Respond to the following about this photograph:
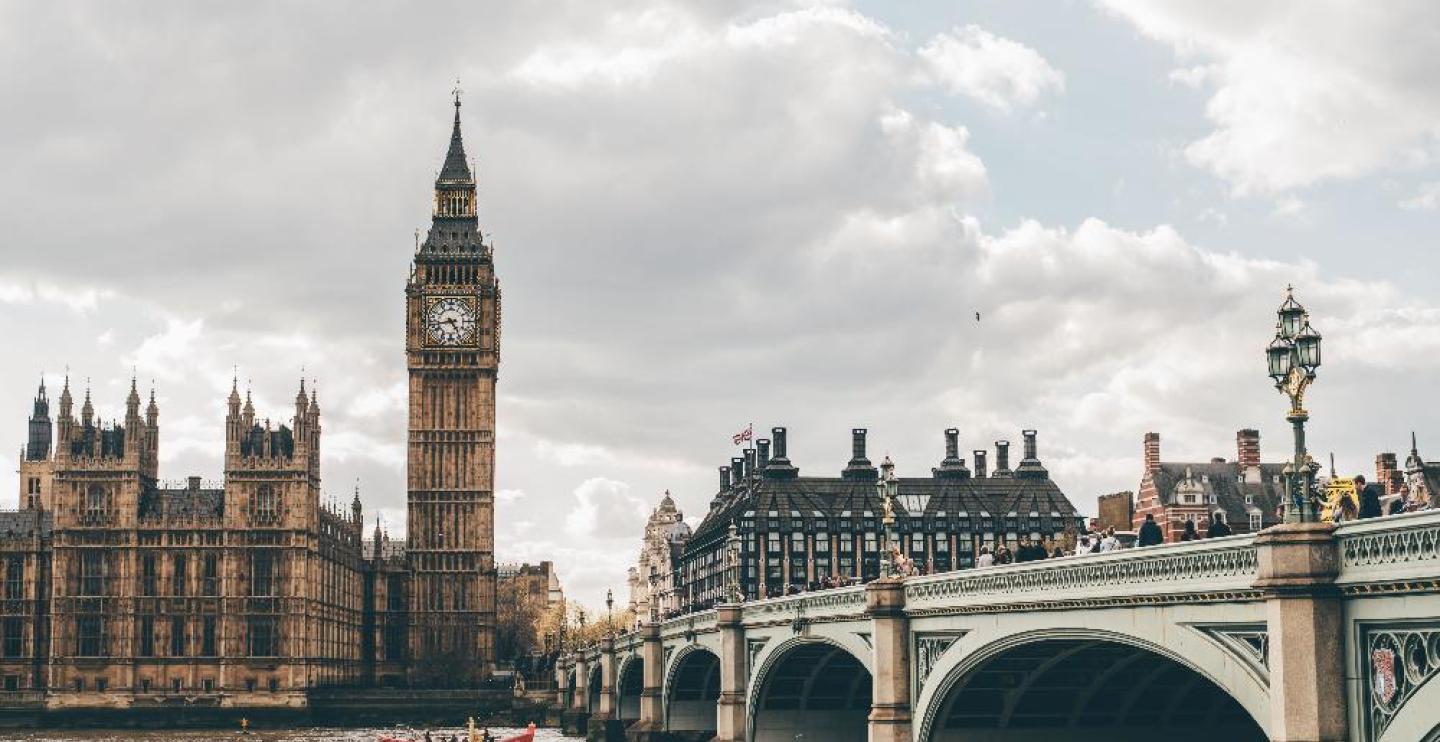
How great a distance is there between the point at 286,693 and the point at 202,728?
23.5 ft

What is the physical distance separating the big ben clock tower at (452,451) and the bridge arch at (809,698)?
307 ft

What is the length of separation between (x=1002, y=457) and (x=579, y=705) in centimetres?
6114

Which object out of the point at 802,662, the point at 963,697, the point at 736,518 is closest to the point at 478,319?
the point at 736,518

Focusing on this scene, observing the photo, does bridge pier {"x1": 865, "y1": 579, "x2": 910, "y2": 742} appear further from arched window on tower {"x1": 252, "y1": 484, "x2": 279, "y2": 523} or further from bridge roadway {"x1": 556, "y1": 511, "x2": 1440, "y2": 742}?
arched window on tower {"x1": 252, "y1": 484, "x2": 279, "y2": 523}

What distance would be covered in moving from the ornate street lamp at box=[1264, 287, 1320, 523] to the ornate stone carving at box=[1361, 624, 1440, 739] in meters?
2.03

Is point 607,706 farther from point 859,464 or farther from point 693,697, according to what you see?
point 859,464

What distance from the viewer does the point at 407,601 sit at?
158000mm

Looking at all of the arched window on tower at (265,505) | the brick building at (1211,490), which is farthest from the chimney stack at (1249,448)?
the arched window on tower at (265,505)

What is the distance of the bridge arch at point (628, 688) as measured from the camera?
10156 cm

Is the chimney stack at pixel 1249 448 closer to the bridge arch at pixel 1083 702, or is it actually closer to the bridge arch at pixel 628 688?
the bridge arch at pixel 628 688

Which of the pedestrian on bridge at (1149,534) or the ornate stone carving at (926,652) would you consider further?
the ornate stone carving at (926,652)

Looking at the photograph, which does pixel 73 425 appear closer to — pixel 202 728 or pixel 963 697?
pixel 202 728

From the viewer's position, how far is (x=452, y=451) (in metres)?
160

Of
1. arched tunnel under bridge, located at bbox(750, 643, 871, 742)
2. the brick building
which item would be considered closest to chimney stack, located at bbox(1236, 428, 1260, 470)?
the brick building
